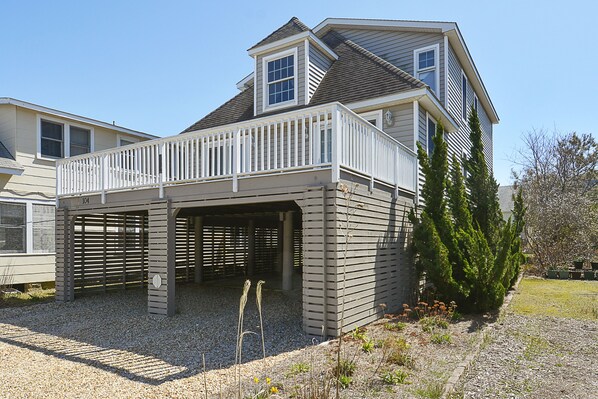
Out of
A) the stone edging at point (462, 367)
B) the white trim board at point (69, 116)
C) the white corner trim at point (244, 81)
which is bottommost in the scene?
the stone edging at point (462, 367)

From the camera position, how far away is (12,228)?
1116 cm

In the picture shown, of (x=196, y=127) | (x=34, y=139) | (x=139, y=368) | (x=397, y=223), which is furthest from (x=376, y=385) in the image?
(x=34, y=139)

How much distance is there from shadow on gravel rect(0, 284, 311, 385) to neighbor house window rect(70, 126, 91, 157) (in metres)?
5.42

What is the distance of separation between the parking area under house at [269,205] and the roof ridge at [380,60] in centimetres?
203

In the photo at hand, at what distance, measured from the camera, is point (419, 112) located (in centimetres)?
973

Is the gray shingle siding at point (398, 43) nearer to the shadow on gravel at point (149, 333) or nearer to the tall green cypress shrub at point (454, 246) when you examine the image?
the tall green cypress shrub at point (454, 246)

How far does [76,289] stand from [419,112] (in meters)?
9.32

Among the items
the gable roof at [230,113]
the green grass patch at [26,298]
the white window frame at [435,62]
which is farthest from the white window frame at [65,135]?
the white window frame at [435,62]

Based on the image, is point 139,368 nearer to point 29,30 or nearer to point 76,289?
point 76,289

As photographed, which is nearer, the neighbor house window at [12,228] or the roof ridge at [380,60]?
the roof ridge at [380,60]

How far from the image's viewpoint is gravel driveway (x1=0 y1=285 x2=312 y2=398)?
4.24 metres

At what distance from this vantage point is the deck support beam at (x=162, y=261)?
25.1 feet

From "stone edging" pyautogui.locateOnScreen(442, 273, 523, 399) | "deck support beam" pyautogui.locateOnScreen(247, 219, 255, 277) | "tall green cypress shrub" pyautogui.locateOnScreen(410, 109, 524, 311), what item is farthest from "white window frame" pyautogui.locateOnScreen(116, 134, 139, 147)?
"stone edging" pyautogui.locateOnScreen(442, 273, 523, 399)

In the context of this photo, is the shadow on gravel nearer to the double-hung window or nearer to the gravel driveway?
the gravel driveway
